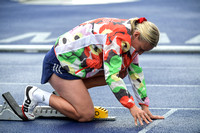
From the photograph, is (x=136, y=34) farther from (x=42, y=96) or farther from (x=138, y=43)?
(x=42, y=96)

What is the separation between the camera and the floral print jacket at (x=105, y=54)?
3.49 meters

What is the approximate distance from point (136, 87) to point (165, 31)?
6780 millimetres

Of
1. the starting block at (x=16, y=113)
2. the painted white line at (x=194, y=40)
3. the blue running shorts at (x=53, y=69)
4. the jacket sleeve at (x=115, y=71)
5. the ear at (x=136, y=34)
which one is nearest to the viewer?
the jacket sleeve at (x=115, y=71)

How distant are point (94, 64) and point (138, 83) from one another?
1.80 feet

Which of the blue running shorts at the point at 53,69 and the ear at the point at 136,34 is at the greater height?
the ear at the point at 136,34

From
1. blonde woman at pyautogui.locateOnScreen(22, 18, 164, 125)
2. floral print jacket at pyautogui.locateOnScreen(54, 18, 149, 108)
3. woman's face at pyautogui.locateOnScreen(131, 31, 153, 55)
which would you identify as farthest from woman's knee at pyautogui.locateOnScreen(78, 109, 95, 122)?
woman's face at pyautogui.locateOnScreen(131, 31, 153, 55)

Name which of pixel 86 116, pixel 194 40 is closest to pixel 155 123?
pixel 86 116

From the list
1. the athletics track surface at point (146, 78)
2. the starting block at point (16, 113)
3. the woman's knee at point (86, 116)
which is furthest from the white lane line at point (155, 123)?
the woman's knee at point (86, 116)

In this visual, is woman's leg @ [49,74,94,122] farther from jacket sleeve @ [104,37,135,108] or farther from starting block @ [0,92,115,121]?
jacket sleeve @ [104,37,135,108]

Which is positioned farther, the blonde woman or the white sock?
the white sock

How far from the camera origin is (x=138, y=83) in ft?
13.1

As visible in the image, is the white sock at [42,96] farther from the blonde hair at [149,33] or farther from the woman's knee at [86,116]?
the blonde hair at [149,33]

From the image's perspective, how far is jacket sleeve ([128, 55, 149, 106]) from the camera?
13.0 feet

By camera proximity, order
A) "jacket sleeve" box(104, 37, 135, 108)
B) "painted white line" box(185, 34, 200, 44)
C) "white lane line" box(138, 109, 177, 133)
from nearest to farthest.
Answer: "jacket sleeve" box(104, 37, 135, 108), "white lane line" box(138, 109, 177, 133), "painted white line" box(185, 34, 200, 44)
